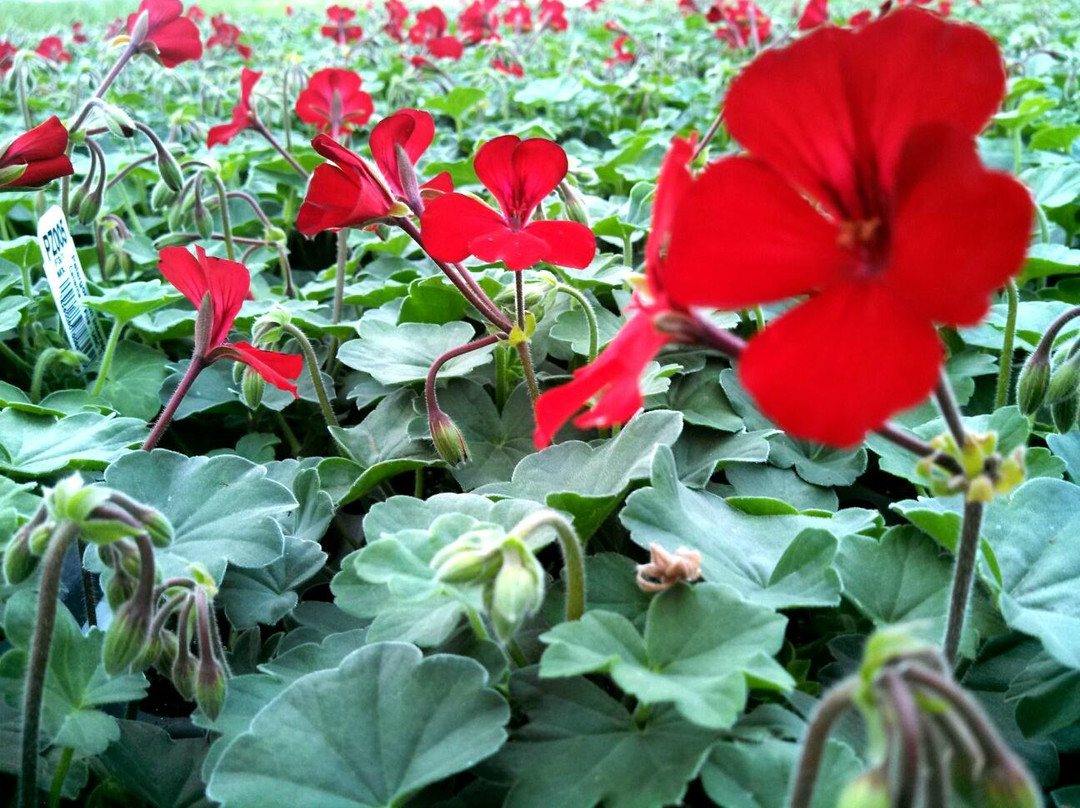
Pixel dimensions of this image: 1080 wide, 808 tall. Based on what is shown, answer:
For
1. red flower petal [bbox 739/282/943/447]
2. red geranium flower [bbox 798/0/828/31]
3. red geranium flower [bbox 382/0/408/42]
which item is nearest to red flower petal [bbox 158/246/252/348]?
red flower petal [bbox 739/282/943/447]

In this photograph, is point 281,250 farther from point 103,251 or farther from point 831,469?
point 831,469

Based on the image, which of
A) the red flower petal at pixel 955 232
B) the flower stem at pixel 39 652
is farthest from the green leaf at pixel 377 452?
the red flower petal at pixel 955 232

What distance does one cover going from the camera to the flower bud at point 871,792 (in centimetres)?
45

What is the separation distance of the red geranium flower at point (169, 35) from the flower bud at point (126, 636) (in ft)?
4.46

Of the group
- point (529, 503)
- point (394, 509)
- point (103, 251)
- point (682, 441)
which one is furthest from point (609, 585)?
point (103, 251)

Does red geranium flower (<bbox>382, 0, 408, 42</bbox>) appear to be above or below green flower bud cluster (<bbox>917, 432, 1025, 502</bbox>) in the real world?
below

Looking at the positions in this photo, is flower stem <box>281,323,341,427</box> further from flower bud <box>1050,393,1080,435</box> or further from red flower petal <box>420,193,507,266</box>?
flower bud <box>1050,393,1080,435</box>

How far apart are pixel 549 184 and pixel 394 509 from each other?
0.45 meters

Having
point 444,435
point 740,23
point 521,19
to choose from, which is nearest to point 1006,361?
point 444,435

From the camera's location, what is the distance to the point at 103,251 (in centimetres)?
194

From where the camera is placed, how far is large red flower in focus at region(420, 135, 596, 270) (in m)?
1.08

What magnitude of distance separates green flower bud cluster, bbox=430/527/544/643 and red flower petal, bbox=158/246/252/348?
54cm

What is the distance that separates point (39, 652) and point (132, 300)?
83 cm

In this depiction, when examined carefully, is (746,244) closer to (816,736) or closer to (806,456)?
(816,736)
